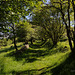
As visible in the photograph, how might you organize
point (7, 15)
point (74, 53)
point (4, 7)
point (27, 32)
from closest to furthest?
point (4, 7), point (7, 15), point (74, 53), point (27, 32)

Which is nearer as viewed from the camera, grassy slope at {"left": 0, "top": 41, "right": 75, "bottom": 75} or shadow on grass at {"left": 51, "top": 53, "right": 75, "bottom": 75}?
shadow on grass at {"left": 51, "top": 53, "right": 75, "bottom": 75}

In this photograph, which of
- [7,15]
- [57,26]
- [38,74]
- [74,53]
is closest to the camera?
[7,15]

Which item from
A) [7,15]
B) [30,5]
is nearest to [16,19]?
[7,15]

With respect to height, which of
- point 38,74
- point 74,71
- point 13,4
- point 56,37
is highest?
point 13,4

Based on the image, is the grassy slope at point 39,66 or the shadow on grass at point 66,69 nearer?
the shadow on grass at point 66,69

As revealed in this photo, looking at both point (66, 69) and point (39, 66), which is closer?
point (66, 69)

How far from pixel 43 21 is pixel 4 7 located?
14.7 metres

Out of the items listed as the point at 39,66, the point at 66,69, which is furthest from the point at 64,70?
the point at 39,66

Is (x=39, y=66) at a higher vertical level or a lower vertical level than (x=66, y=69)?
lower

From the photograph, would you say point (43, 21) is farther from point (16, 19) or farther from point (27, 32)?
point (16, 19)

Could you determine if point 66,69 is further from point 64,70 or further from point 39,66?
point 39,66

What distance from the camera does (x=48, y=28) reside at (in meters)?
19.4

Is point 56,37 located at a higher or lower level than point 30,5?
lower

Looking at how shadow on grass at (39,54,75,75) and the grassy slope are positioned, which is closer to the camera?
shadow on grass at (39,54,75,75)
